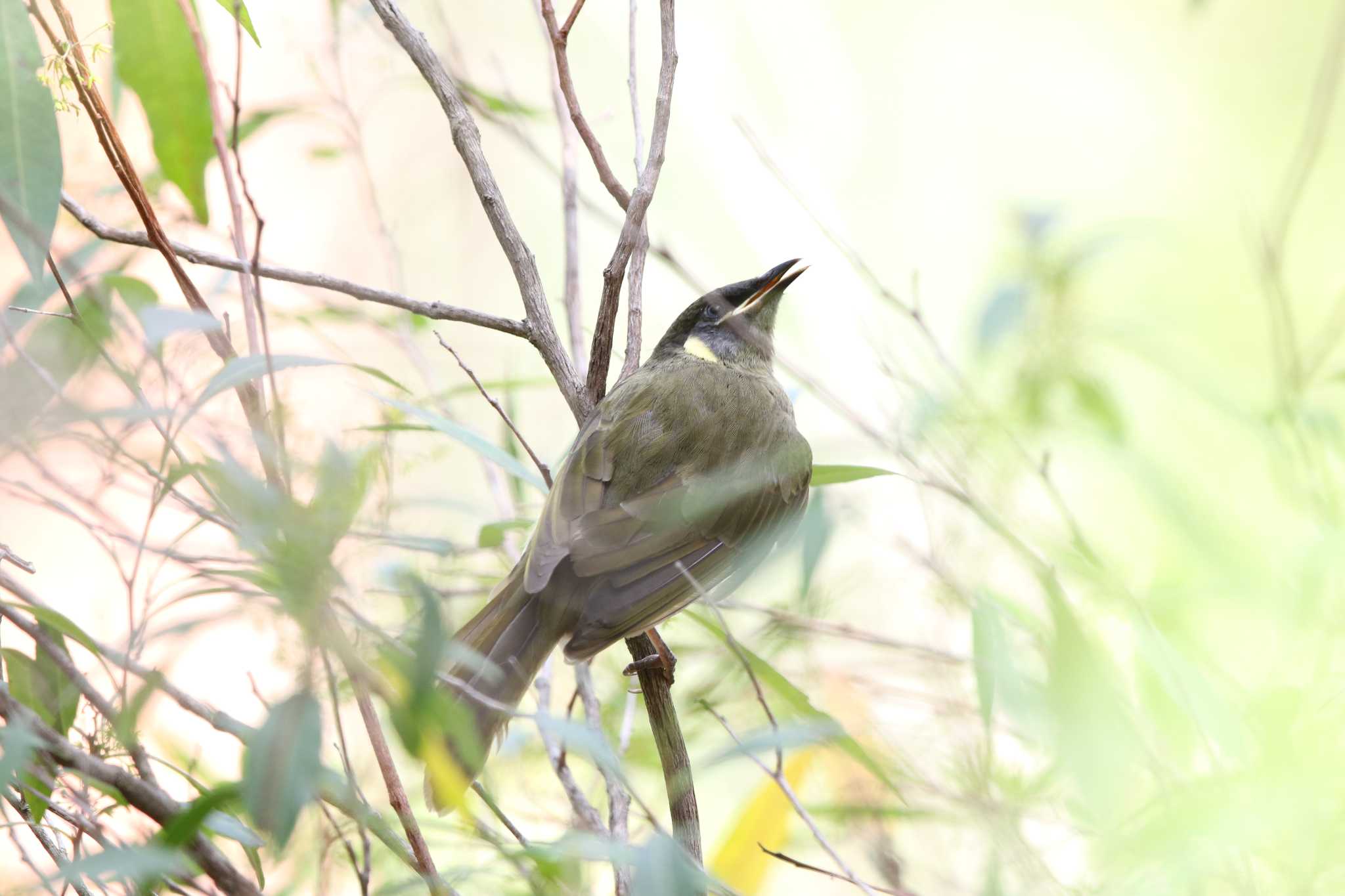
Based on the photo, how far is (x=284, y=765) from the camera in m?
0.91

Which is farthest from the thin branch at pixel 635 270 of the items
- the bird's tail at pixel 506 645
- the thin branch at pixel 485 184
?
the bird's tail at pixel 506 645

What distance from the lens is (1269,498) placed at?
6.39 ft

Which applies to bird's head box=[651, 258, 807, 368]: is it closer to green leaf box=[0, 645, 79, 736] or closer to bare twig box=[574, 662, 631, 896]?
bare twig box=[574, 662, 631, 896]

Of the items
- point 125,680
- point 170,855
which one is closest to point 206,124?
point 125,680

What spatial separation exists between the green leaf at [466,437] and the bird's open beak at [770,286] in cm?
125

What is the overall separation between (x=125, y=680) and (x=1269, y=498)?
5.87 ft

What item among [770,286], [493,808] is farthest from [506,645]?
[770,286]

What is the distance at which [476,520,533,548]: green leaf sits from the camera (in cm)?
191

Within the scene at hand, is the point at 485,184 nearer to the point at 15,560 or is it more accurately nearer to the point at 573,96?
the point at 573,96

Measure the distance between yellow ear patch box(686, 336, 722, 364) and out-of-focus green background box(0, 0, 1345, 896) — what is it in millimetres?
296

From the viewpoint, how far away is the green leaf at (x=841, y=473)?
1800mm

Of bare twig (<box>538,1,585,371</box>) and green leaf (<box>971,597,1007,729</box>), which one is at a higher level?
bare twig (<box>538,1,585,371</box>)

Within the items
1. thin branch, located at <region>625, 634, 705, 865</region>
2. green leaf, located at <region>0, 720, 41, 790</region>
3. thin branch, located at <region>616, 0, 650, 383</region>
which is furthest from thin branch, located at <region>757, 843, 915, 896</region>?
thin branch, located at <region>616, 0, 650, 383</region>

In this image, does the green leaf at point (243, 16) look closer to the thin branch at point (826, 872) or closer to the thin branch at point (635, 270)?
the thin branch at point (635, 270)
